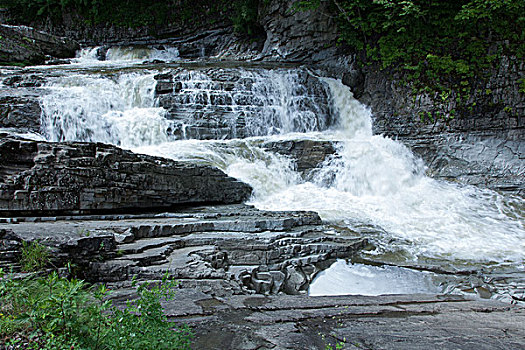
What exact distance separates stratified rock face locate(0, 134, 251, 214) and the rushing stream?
5.49 ft

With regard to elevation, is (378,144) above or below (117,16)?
below

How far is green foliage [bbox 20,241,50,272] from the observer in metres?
3.87

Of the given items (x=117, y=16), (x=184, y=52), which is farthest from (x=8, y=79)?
(x=117, y=16)

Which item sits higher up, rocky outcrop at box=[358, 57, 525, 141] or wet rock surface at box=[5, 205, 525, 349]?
rocky outcrop at box=[358, 57, 525, 141]

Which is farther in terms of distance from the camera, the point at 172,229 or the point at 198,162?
the point at 198,162

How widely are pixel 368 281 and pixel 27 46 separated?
20.0 m

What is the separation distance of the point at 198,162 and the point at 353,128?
7.83m

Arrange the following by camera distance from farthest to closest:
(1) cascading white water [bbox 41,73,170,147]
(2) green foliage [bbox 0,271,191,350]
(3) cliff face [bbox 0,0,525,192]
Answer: (3) cliff face [bbox 0,0,525,192], (1) cascading white water [bbox 41,73,170,147], (2) green foliage [bbox 0,271,191,350]

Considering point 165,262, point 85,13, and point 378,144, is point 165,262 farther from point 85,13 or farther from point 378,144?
point 85,13

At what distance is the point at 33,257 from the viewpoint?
12.9 ft

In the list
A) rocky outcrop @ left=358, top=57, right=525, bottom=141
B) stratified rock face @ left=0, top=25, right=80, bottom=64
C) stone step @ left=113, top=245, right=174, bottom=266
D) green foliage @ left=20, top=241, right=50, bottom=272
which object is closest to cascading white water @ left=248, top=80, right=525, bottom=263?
rocky outcrop @ left=358, top=57, right=525, bottom=141

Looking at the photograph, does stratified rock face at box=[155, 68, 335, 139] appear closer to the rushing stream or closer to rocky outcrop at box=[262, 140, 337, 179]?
the rushing stream

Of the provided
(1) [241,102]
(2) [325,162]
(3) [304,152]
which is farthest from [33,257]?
(1) [241,102]

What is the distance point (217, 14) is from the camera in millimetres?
23406
